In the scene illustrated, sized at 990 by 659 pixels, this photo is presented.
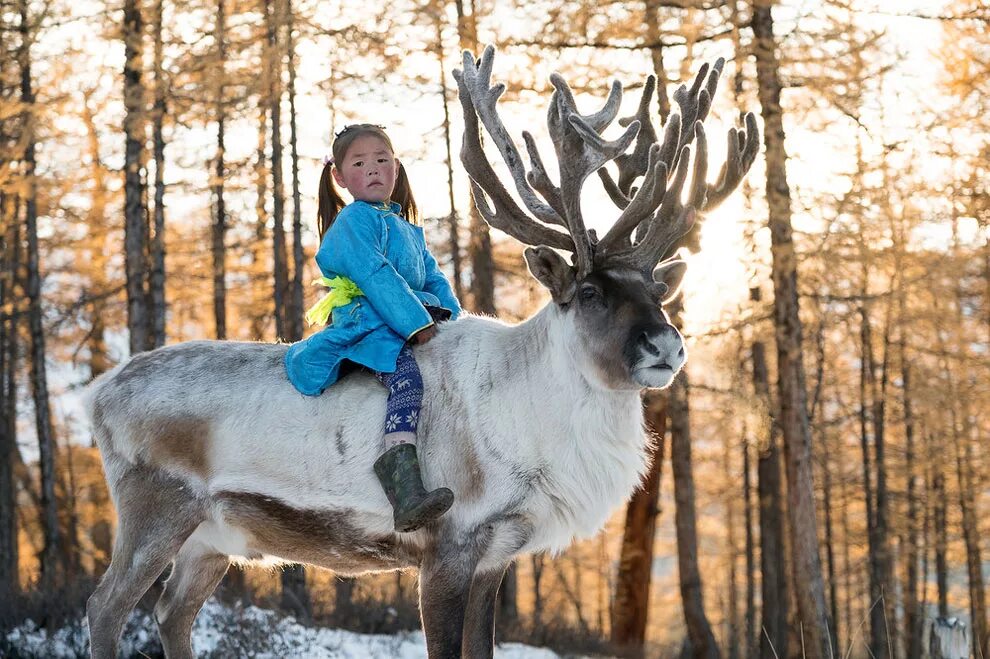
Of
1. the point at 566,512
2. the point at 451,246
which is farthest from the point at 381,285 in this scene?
the point at 451,246

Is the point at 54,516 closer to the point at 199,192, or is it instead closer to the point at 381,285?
the point at 199,192

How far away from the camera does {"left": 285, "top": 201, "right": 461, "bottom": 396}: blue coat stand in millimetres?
Result: 4379

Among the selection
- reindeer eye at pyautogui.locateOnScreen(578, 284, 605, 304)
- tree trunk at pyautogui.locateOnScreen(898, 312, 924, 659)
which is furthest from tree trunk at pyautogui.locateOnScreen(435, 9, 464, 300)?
reindeer eye at pyautogui.locateOnScreen(578, 284, 605, 304)

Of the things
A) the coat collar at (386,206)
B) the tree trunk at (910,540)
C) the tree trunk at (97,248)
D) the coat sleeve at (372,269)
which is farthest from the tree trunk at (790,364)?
the tree trunk at (97,248)

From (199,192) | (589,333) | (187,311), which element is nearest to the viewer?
(589,333)

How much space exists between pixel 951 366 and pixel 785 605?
5716 mm

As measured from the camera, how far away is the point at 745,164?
16.4ft

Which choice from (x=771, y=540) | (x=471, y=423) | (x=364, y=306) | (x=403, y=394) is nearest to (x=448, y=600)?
(x=471, y=423)

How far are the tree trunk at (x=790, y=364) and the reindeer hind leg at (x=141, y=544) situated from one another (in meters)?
7.67

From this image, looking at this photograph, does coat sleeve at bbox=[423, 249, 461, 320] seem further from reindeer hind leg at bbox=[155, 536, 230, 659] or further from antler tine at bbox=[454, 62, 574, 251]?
reindeer hind leg at bbox=[155, 536, 230, 659]

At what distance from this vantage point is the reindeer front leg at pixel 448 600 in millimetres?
4172

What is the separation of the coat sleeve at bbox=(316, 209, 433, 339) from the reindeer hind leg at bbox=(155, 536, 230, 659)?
162 cm

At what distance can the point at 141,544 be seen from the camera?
4.62 metres

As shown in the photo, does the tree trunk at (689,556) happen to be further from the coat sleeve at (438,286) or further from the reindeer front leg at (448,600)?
the reindeer front leg at (448,600)
